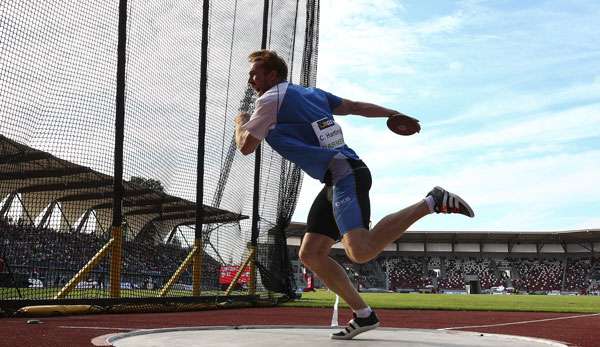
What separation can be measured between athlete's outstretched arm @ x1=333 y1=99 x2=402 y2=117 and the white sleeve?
0.57m

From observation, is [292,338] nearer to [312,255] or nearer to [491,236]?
[312,255]

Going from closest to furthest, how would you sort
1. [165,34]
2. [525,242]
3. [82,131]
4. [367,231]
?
[367,231] < [82,131] < [165,34] < [525,242]

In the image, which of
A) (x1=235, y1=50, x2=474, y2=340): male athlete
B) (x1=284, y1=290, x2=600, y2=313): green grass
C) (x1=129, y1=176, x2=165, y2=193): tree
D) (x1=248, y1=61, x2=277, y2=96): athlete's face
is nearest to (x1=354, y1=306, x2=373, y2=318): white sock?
(x1=235, y1=50, x2=474, y2=340): male athlete

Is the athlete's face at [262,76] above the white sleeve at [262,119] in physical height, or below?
above

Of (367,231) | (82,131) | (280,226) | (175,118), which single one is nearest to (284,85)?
(367,231)

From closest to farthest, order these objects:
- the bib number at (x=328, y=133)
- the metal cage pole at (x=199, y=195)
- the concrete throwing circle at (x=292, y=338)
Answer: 1. the concrete throwing circle at (x=292, y=338)
2. the bib number at (x=328, y=133)
3. the metal cage pole at (x=199, y=195)

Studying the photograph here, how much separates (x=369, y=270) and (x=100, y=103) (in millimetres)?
54442

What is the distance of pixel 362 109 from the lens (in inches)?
156

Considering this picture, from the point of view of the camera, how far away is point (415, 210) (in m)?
3.50

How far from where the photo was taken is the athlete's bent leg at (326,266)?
12.4ft

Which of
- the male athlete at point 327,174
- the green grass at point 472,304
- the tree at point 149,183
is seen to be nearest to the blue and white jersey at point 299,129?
the male athlete at point 327,174

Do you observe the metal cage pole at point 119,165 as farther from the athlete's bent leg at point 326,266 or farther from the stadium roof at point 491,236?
the stadium roof at point 491,236

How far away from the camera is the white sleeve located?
3.50 m

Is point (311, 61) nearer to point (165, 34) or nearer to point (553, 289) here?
point (165, 34)
